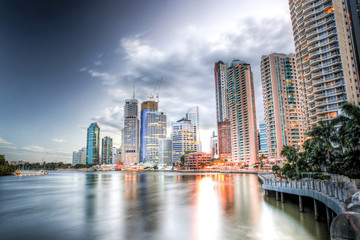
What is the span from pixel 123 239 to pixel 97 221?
444 inches

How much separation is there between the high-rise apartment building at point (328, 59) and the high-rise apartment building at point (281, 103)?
7260 cm

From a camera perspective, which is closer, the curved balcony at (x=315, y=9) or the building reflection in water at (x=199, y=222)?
the building reflection in water at (x=199, y=222)

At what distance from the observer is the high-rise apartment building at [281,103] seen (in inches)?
6388

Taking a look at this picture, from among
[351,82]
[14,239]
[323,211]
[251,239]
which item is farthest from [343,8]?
[14,239]

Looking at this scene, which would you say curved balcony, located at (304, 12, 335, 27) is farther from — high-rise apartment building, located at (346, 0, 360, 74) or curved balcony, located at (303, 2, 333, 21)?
high-rise apartment building, located at (346, 0, 360, 74)

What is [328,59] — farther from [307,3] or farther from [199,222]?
[199,222]

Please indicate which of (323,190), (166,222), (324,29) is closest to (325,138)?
(323,190)

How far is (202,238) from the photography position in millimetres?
27031

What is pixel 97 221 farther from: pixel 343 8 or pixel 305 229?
pixel 343 8

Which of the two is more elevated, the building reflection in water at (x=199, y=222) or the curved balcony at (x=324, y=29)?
the curved balcony at (x=324, y=29)

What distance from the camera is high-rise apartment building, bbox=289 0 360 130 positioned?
3088 inches

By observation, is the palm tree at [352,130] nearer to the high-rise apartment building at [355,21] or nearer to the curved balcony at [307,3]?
the high-rise apartment building at [355,21]

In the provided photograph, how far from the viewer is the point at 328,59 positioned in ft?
271

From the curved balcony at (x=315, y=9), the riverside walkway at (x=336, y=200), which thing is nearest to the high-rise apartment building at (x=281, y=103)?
the curved balcony at (x=315, y=9)
